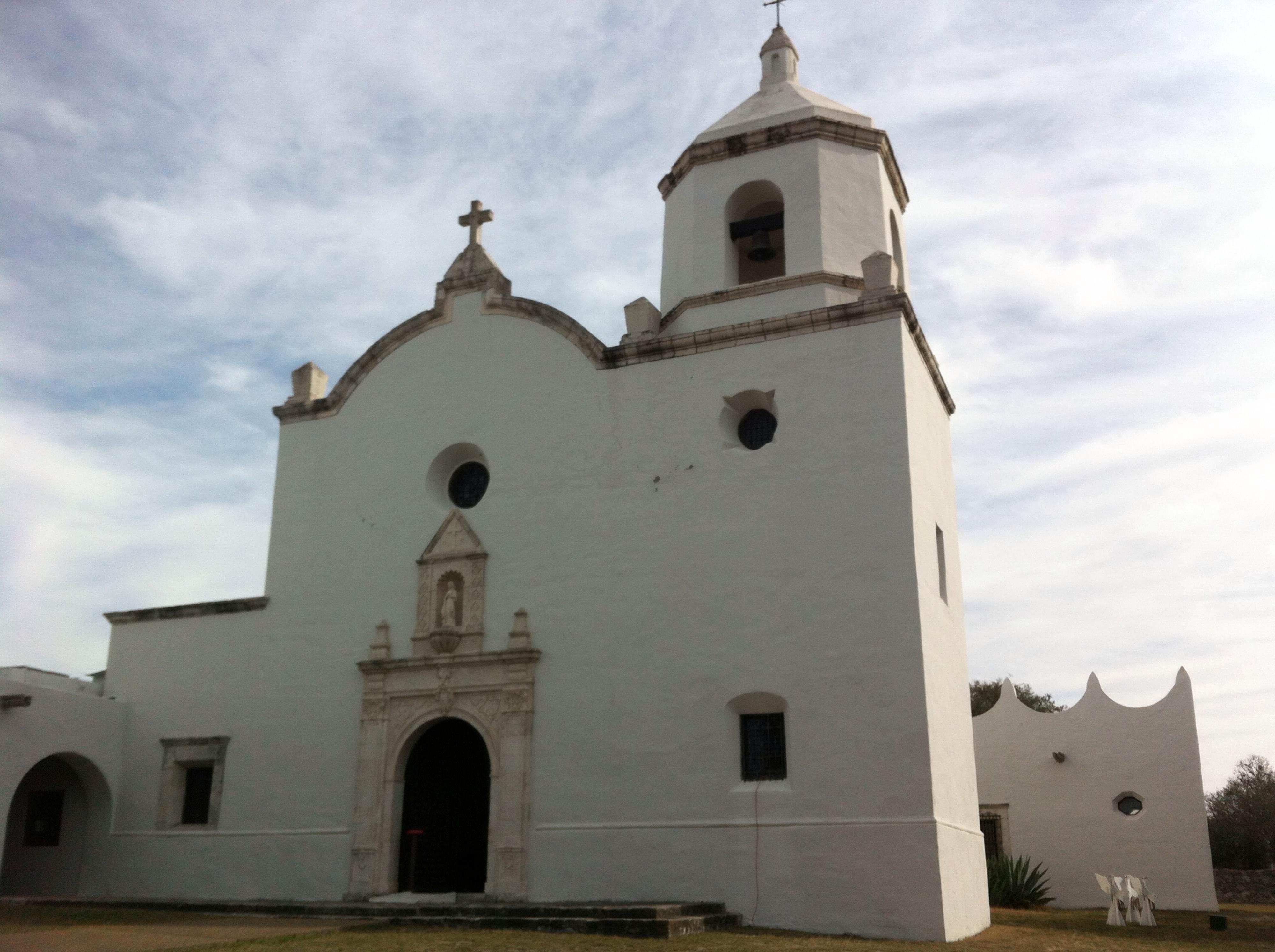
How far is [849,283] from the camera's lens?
47.3 ft

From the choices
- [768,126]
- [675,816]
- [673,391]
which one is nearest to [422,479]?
[673,391]

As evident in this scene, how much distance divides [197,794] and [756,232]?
1071cm

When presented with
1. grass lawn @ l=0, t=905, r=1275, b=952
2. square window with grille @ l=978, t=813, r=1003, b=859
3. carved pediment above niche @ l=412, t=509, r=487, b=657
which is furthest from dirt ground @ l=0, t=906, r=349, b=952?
square window with grille @ l=978, t=813, r=1003, b=859

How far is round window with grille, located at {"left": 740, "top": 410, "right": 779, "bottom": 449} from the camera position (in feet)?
45.7

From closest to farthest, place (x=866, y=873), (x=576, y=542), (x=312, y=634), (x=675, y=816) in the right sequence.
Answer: (x=866, y=873) < (x=675, y=816) < (x=576, y=542) < (x=312, y=634)

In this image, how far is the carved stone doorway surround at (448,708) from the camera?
43.7 feet

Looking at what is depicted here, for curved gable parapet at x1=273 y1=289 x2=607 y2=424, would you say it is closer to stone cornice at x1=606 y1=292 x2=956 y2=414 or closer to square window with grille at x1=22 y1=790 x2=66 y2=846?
stone cornice at x1=606 y1=292 x2=956 y2=414

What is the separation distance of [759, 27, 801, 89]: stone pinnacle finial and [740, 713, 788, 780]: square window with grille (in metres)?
9.25

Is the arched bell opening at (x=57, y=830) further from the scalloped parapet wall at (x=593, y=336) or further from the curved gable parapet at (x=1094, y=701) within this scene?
the curved gable parapet at (x=1094, y=701)

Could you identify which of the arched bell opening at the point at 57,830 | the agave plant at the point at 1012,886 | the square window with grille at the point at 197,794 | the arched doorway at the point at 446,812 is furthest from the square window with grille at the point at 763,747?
the arched bell opening at the point at 57,830

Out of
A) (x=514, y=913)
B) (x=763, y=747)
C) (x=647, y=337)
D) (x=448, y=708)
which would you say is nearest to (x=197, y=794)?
(x=448, y=708)

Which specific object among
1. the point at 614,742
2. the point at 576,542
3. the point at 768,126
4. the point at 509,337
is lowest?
the point at 614,742

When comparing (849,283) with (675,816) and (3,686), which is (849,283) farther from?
(3,686)

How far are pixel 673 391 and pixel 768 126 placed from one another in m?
3.97
